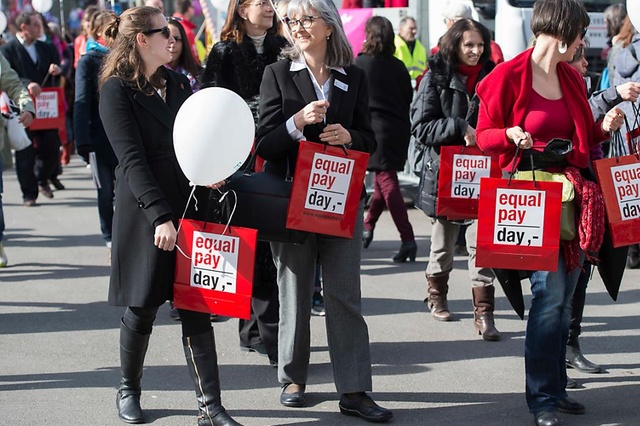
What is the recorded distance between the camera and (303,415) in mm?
5223

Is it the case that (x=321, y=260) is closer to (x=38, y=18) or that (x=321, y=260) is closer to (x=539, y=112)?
(x=539, y=112)

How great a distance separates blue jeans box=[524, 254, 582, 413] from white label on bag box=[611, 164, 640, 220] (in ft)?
1.26

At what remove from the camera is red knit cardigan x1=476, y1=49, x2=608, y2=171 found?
15.9ft

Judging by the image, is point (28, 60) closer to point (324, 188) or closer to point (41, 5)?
point (41, 5)

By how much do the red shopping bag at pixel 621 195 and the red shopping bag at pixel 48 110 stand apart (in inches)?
344

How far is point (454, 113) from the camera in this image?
6785 millimetres

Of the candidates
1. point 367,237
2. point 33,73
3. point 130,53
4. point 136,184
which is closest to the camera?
point 136,184

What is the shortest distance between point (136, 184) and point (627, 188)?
224 cm

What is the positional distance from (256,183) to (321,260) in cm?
51

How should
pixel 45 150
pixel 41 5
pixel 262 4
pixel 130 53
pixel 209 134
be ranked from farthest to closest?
pixel 41 5
pixel 45 150
pixel 262 4
pixel 130 53
pixel 209 134

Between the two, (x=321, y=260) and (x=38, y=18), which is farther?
(x=38, y=18)

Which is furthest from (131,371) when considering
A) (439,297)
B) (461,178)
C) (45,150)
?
(45,150)

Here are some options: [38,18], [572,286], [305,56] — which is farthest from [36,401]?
[38,18]

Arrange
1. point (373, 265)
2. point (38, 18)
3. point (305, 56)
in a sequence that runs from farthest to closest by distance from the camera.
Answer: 1. point (38, 18)
2. point (373, 265)
3. point (305, 56)
